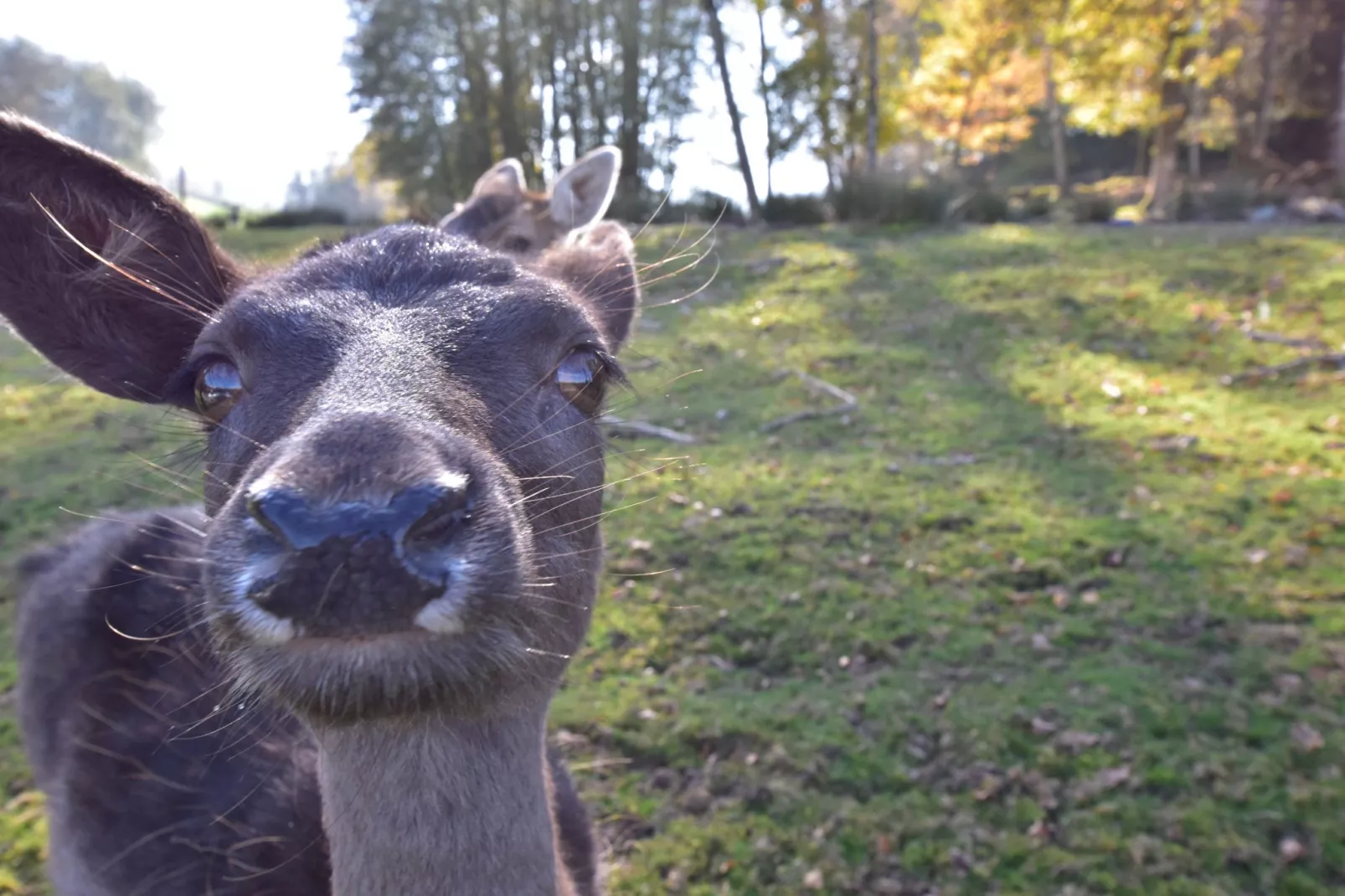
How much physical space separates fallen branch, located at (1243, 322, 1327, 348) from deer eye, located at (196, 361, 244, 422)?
11.0 meters

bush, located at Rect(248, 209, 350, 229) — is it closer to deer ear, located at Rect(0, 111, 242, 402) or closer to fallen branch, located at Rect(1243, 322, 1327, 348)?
fallen branch, located at Rect(1243, 322, 1327, 348)

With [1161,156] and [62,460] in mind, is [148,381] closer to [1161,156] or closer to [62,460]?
[62,460]

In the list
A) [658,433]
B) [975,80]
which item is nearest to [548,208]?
[658,433]

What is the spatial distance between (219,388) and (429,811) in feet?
4.06

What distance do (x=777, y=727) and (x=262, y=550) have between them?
12.0 ft

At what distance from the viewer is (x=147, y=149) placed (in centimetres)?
7438

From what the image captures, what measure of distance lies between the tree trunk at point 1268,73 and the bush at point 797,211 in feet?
43.7

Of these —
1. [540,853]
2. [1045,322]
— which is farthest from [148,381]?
[1045,322]

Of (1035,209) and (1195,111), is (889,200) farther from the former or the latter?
(1195,111)

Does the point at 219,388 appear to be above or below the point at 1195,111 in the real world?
below

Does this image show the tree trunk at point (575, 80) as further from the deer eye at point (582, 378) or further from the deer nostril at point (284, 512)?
the deer nostril at point (284, 512)

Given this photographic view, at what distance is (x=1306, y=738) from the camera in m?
4.29

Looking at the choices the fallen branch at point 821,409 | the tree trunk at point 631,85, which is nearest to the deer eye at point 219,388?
the fallen branch at point 821,409

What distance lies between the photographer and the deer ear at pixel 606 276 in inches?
125
